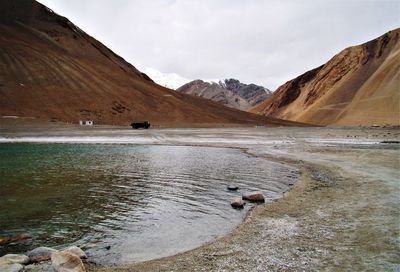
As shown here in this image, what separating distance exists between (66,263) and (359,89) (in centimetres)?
17029

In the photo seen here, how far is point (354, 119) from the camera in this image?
141 meters

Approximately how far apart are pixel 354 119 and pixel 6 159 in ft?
441

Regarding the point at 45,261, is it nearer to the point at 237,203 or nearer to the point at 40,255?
the point at 40,255

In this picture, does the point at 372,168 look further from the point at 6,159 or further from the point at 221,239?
the point at 6,159

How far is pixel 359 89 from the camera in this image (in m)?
161

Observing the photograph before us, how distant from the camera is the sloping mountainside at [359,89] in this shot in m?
136

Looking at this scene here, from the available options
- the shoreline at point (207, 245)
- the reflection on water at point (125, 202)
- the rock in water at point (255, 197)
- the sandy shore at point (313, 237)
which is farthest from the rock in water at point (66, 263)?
the rock in water at point (255, 197)

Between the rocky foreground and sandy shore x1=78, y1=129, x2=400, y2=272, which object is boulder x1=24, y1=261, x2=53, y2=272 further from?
sandy shore x1=78, y1=129, x2=400, y2=272

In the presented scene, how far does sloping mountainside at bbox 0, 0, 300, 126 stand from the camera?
93.4 m

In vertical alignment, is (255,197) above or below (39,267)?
above

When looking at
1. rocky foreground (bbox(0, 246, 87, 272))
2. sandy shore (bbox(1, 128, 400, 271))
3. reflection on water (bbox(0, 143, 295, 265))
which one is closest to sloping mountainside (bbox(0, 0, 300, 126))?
reflection on water (bbox(0, 143, 295, 265))

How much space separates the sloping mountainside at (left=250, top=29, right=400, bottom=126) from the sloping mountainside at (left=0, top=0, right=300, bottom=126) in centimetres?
3659

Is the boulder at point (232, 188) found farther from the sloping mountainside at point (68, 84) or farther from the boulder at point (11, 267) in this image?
the sloping mountainside at point (68, 84)

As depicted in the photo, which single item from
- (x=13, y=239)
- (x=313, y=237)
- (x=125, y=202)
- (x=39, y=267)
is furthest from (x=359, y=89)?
(x=39, y=267)
